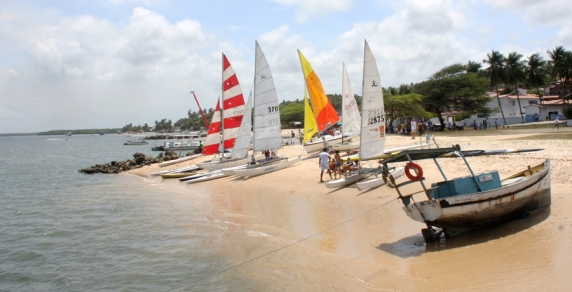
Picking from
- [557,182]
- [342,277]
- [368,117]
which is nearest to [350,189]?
[368,117]

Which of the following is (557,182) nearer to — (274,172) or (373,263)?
(373,263)

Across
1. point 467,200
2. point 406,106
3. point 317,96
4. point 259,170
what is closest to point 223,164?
point 259,170

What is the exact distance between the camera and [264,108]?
2561 cm

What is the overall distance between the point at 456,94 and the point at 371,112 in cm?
3466

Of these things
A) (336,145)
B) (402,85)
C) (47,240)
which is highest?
(402,85)

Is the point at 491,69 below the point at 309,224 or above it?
above

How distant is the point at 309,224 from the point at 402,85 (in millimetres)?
56830

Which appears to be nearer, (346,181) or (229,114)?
(346,181)

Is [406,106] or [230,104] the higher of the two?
[230,104]

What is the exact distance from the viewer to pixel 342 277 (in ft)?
29.7

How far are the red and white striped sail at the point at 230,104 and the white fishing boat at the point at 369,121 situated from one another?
42.9 ft

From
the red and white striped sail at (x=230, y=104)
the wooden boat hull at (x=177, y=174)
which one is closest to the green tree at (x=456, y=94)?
the red and white striped sail at (x=230, y=104)

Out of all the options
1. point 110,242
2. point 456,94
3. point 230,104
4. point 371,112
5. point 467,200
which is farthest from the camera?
point 456,94

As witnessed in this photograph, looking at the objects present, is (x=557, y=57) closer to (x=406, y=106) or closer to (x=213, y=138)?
(x=406, y=106)
